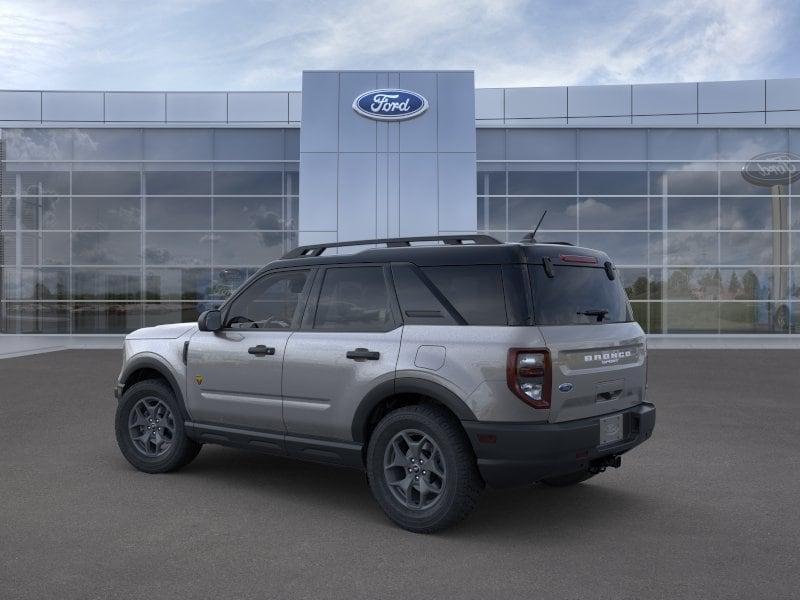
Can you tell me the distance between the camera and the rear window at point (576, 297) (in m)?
4.67

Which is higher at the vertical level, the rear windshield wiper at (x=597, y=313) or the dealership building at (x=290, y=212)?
the dealership building at (x=290, y=212)

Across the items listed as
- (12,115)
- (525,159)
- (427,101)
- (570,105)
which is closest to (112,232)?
(12,115)

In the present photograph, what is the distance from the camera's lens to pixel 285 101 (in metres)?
30.1

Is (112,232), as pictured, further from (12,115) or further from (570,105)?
(570,105)

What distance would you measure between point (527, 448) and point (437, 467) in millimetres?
615

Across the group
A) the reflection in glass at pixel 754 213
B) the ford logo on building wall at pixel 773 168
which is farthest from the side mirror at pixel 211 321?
the ford logo on building wall at pixel 773 168

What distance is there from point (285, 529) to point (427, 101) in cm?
2144

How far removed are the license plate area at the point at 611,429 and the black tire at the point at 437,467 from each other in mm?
840

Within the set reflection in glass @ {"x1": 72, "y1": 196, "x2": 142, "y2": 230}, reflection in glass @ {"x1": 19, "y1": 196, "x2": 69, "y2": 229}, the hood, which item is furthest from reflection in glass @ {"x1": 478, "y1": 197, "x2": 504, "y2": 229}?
the hood

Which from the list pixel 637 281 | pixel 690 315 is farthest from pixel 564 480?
pixel 690 315

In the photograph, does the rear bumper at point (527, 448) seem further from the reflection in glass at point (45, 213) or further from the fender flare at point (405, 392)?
the reflection in glass at point (45, 213)

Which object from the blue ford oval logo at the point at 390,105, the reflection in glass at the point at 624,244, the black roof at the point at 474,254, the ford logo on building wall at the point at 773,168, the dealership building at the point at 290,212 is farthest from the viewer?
the ford logo on building wall at the point at 773,168

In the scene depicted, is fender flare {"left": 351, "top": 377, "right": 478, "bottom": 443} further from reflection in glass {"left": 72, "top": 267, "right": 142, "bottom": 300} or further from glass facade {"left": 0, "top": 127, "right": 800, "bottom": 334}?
reflection in glass {"left": 72, "top": 267, "right": 142, "bottom": 300}

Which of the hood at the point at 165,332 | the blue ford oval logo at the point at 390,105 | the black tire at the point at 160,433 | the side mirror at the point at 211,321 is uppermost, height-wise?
the blue ford oval logo at the point at 390,105
